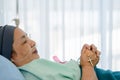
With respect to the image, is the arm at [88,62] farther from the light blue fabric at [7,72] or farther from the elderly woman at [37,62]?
the light blue fabric at [7,72]

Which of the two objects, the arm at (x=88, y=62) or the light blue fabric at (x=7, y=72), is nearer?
the light blue fabric at (x=7, y=72)

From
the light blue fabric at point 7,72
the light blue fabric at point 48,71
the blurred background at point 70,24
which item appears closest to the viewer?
the light blue fabric at point 7,72

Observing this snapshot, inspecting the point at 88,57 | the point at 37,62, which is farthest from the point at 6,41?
the point at 88,57

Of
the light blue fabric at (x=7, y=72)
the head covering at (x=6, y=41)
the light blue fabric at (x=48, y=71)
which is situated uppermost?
the head covering at (x=6, y=41)

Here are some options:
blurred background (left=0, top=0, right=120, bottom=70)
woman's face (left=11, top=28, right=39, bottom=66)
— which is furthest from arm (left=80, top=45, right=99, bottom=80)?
blurred background (left=0, top=0, right=120, bottom=70)

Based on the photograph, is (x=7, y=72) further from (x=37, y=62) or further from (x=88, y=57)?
(x=88, y=57)

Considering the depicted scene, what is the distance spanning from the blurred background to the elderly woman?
1.37m

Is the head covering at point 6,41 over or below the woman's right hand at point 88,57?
over

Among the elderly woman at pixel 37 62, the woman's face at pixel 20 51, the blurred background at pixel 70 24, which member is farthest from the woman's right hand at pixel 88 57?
the blurred background at pixel 70 24

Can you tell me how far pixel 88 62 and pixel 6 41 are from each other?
1.42 feet

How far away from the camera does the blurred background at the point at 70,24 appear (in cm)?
257

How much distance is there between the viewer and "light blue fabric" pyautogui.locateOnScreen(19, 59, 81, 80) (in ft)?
3.72

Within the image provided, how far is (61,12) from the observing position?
270 centimetres

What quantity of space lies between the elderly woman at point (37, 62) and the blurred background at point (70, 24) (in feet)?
4.51
